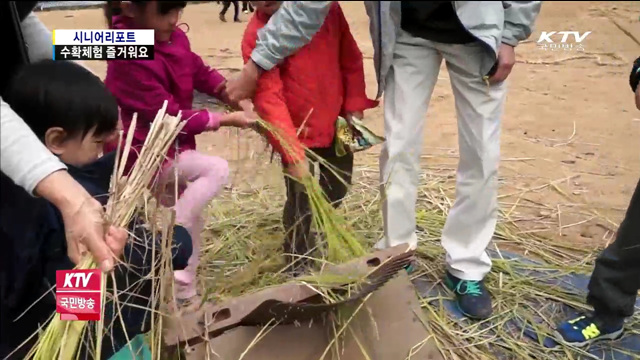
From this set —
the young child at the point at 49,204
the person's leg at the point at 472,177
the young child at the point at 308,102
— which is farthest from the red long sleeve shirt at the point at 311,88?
the young child at the point at 49,204

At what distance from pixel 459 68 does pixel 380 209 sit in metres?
0.43

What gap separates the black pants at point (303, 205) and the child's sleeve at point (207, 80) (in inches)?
8.6

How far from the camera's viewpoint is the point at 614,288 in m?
1.47

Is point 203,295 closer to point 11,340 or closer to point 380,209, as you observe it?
point 11,340

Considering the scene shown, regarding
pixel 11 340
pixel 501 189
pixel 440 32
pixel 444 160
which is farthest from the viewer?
pixel 444 160

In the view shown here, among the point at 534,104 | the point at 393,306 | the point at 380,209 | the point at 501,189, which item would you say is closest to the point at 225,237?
the point at 380,209

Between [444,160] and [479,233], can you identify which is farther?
[444,160]

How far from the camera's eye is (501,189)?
91.4 inches

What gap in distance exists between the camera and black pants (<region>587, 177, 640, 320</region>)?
4.58 feet

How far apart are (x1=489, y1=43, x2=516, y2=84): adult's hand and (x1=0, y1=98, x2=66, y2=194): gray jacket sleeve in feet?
2.82

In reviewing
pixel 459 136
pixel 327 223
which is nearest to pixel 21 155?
pixel 327 223

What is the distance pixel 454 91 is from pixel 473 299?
0.52m

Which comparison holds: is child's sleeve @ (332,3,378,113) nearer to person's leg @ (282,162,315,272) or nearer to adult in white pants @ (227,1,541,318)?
adult in white pants @ (227,1,541,318)

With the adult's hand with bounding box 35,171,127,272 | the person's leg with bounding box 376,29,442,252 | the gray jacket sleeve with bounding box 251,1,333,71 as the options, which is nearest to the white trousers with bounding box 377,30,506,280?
the person's leg with bounding box 376,29,442,252
